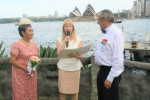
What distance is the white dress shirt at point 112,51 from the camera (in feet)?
10.8

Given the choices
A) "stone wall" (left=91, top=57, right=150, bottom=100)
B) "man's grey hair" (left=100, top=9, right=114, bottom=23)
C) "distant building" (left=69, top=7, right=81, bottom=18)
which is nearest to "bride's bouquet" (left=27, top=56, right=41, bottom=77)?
"man's grey hair" (left=100, top=9, right=114, bottom=23)

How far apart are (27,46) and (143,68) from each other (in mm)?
2117

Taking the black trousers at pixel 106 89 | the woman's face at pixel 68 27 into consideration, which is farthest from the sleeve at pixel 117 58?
the woman's face at pixel 68 27

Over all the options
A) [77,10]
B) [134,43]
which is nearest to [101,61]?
[134,43]

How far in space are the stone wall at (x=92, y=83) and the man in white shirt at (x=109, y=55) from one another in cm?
112

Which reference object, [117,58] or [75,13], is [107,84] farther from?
[75,13]

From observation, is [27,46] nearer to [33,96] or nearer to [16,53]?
[16,53]

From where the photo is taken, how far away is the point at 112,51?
3381 millimetres

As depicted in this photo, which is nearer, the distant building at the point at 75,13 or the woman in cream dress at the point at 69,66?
the woman in cream dress at the point at 69,66

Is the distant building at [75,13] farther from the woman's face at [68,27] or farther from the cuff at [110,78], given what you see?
the cuff at [110,78]

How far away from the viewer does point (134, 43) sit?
19.6 m

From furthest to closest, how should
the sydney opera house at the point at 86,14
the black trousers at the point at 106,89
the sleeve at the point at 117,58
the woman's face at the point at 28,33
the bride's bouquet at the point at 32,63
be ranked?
the sydney opera house at the point at 86,14
the woman's face at the point at 28,33
the bride's bouquet at the point at 32,63
the black trousers at the point at 106,89
the sleeve at the point at 117,58

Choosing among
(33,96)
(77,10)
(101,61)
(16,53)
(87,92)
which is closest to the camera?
(101,61)

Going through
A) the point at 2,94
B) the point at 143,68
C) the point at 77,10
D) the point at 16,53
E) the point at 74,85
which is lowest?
the point at 2,94
